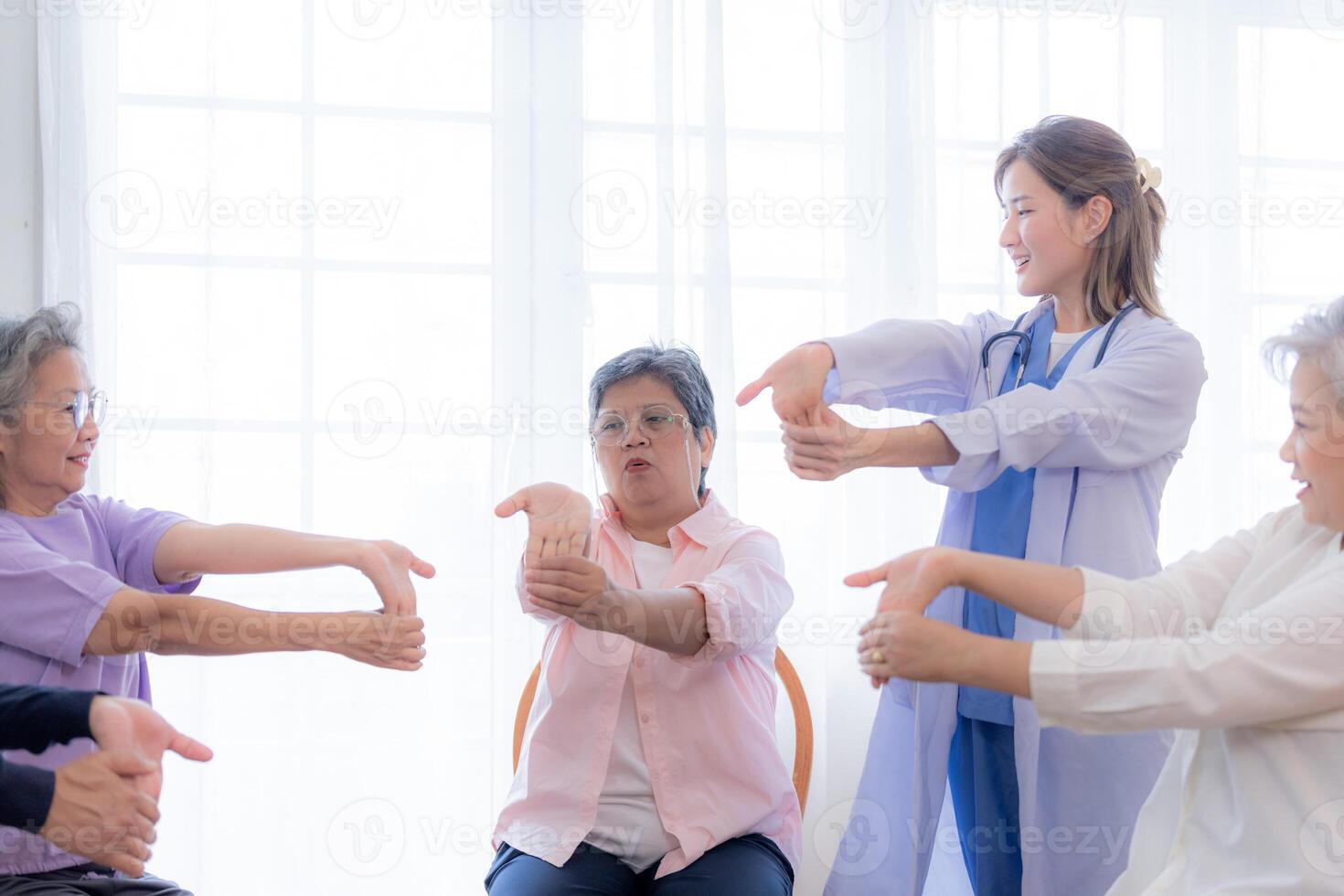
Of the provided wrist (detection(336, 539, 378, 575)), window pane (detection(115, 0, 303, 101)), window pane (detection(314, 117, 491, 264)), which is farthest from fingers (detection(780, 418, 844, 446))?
window pane (detection(115, 0, 303, 101))

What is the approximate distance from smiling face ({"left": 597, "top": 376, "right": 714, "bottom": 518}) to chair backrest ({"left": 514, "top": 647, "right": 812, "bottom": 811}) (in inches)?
18.5

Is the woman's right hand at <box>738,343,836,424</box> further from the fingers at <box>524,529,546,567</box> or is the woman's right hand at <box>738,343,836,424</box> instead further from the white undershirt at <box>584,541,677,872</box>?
the white undershirt at <box>584,541,677,872</box>

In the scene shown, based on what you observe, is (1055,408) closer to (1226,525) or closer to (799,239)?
(799,239)

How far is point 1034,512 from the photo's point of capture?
1.84 meters

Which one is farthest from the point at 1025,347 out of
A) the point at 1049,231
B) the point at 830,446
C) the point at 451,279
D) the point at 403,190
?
the point at 403,190

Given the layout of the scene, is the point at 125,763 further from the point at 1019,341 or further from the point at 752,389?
the point at 1019,341

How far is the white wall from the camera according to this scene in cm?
243

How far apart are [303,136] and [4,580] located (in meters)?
1.30

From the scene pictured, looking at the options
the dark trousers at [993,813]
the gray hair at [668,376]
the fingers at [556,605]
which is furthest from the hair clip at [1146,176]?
the fingers at [556,605]

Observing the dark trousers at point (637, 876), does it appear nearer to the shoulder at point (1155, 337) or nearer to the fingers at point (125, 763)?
the fingers at point (125, 763)

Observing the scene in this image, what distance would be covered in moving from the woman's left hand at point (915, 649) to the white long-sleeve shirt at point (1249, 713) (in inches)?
3.9

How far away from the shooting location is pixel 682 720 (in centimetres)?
190

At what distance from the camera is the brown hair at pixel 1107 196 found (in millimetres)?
1914

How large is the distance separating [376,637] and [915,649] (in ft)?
2.97
